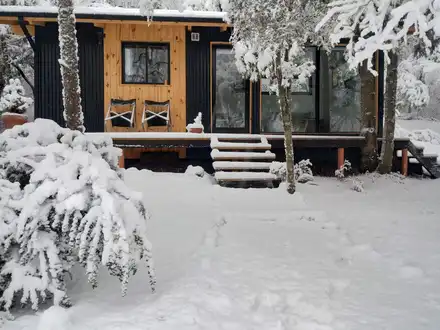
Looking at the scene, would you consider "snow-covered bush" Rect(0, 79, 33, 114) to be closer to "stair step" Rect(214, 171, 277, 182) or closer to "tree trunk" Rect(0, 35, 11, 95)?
"tree trunk" Rect(0, 35, 11, 95)

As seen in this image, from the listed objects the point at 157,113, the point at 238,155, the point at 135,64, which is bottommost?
the point at 238,155

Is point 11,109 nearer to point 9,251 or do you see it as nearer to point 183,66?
point 183,66

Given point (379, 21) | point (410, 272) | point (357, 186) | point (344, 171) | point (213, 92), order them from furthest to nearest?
point (213, 92) < point (344, 171) < point (357, 186) < point (410, 272) < point (379, 21)

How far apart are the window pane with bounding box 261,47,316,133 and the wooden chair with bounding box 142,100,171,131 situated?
6.72ft

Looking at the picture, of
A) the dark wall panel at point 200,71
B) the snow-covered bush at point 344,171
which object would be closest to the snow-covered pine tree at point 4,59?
the dark wall panel at point 200,71

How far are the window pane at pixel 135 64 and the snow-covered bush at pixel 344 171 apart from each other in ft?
14.6

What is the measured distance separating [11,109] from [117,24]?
9.71 feet

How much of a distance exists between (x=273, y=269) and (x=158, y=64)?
700 centimetres

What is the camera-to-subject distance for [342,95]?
10.4 meters

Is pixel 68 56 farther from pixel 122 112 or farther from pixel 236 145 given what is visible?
pixel 122 112

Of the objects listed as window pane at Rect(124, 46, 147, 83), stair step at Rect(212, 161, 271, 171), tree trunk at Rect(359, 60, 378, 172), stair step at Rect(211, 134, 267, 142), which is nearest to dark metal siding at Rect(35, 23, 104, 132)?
window pane at Rect(124, 46, 147, 83)

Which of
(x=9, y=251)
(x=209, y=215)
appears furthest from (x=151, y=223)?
(x=9, y=251)

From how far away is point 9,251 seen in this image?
3133 millimetres

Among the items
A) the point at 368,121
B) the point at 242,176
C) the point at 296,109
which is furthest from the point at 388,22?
the point at 296,109
